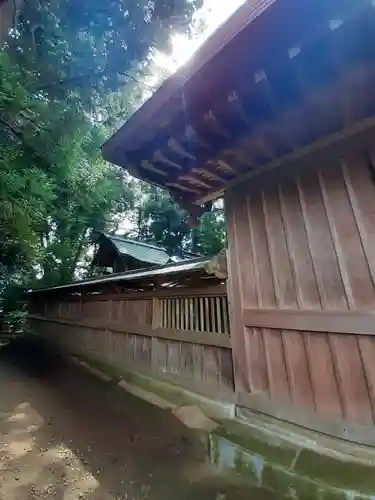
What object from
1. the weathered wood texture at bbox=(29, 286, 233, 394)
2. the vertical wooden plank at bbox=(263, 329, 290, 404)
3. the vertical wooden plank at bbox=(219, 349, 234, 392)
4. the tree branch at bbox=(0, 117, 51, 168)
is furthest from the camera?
the tree branch at bbox=(0, 117, 51, 168)

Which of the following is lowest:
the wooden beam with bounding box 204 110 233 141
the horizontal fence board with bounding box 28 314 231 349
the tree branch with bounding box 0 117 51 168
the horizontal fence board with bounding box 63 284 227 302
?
the horizontal fence board with bounding box 28 314 231 349

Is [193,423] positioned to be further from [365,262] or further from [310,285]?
[365,262]

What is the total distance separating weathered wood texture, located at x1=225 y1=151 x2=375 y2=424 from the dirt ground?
3.49 ft

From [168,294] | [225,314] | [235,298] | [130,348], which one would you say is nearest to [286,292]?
[235,298]

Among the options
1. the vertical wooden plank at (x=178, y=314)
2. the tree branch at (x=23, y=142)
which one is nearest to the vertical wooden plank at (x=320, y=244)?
the vertical wooden plank at (x=178, y=314)

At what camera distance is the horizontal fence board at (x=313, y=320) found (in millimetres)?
2414

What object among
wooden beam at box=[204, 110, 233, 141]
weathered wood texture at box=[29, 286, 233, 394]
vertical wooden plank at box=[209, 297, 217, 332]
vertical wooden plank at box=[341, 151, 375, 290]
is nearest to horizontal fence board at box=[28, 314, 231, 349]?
weathered wood texture at box=[29, 286, 233, 394]

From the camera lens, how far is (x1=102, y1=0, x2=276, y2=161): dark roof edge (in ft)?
5.18

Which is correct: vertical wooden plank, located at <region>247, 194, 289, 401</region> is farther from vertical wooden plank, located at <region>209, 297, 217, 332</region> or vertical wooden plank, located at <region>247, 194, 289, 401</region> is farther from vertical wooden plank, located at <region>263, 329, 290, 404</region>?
vertical wooden plank, located at <region>209, 297, 217, 332</region>

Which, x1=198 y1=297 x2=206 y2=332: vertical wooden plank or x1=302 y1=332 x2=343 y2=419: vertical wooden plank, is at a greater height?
x1=198 y1=297 x2=206 y2=332: vertical wooden plank

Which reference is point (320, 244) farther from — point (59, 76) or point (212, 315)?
point (59, 76)

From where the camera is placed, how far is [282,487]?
2.48 metres

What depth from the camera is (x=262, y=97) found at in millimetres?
2154

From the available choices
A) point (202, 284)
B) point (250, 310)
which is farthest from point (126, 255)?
point (250, 310)
